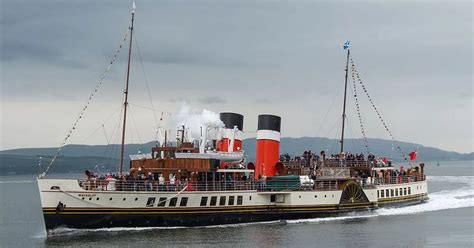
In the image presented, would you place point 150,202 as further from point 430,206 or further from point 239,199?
point 430,206

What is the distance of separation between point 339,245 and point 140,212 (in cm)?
1201

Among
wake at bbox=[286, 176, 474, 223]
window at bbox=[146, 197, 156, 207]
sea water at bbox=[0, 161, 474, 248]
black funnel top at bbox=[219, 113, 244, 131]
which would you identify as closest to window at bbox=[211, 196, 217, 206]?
sea water at bbox=[0, 161, 474, 248]

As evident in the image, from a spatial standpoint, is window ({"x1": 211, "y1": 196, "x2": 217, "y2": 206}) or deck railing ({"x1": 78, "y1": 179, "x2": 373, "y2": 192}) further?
window ({"x1": 211, "y1": 196, "x2": 217, "y2": 206})

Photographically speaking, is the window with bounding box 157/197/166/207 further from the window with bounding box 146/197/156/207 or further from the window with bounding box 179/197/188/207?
the window with bounding box 179/197/188/207

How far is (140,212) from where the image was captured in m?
41.2

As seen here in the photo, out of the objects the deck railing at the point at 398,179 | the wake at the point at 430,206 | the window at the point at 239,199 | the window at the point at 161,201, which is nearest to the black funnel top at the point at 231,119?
the window at the point at 239,199

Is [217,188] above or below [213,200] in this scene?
above

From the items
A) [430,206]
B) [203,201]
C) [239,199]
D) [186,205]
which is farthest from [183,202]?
[430,206]

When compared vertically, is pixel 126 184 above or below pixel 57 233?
above

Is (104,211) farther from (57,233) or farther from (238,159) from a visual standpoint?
(238,159)

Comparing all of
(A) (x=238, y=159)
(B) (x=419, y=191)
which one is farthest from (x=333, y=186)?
(B) (x=419, y=191)

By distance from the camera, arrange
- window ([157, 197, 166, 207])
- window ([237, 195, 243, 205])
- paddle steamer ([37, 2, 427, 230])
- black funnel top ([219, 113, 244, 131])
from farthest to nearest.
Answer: black funnel top ([219, 113, 244, 131]) → window ([237, 195, 243, 205]) → window ([157, 197, 166, 207]) → paddle steamer ([37, 2, 427, 230])

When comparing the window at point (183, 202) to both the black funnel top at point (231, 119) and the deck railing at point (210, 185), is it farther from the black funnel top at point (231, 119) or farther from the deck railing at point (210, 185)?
the black funnel top at point (231, 119)

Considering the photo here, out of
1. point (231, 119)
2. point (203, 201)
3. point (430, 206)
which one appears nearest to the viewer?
point (203, 201)
